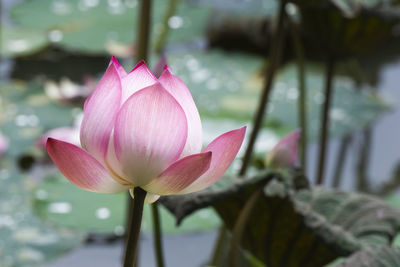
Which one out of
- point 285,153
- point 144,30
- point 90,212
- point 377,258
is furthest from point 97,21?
point 377,258

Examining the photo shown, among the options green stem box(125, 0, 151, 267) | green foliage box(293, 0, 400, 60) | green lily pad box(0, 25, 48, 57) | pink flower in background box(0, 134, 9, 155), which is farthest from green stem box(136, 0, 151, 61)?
green lily pad box(0, 25, 48, 57)

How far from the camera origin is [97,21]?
1.86 meters

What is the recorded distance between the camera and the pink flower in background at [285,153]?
52cm

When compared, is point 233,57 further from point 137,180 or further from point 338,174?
point 137,180

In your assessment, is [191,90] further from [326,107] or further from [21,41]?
[326,107]

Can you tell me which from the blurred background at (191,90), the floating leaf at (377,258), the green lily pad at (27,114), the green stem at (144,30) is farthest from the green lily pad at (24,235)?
the floating leaf at (377,258)

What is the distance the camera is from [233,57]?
1783 mm

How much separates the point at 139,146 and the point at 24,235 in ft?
2.58

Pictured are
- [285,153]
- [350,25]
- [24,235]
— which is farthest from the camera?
[24,235]

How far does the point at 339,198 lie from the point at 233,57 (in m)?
1.29

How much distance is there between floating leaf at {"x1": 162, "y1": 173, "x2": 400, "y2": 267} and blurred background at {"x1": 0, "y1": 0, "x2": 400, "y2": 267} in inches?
8.0

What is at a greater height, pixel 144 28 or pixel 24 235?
pixel 144 28

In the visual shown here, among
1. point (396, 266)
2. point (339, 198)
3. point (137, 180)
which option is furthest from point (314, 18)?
point (137, 180)

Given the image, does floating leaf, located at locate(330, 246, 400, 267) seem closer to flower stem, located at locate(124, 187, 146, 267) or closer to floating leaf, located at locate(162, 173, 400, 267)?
floating leaf, located at locate(162, 173, 400, 267)
